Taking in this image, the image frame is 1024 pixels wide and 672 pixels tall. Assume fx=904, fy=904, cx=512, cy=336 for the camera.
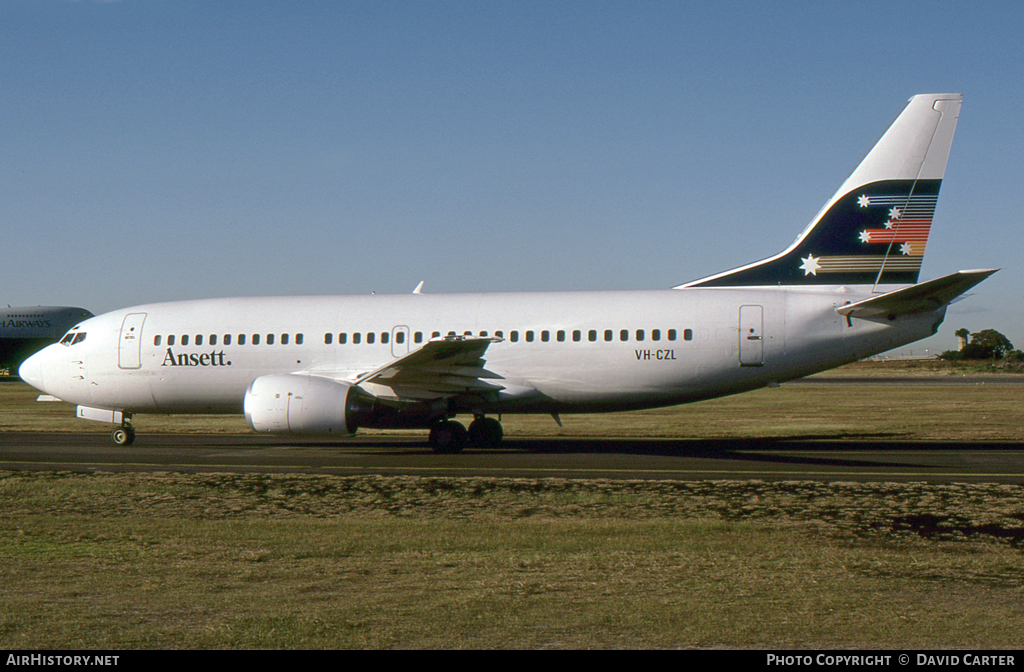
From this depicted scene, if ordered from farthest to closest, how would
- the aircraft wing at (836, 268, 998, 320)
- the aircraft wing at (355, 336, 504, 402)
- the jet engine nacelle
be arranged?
1. the aircraft wing at (355, 336, 504, 402)
2. the jet engine nacelle
3. the aircraft wing at (836, 268, 998, 320)

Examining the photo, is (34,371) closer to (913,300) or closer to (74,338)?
(74,338)

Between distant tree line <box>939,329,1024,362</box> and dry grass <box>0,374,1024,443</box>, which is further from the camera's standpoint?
distant tree line <box>939,329,1024,362</box>

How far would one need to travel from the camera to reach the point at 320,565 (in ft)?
26.9

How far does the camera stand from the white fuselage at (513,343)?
63.1 ft

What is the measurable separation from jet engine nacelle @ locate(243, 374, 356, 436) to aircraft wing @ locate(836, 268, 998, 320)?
1057 centimetres

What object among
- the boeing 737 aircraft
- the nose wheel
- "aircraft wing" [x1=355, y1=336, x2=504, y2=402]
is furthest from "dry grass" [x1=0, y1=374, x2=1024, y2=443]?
the boeing 737 aircraft

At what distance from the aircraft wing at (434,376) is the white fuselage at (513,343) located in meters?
0.41

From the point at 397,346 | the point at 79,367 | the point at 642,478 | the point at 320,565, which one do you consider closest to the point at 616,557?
the point at 320,565

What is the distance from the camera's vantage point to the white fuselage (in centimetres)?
1922

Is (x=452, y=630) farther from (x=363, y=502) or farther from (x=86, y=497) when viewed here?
(x=86, y=497)

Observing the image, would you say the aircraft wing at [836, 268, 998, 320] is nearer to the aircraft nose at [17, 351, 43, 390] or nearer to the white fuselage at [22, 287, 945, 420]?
the white fuselage at [22, 287, 945, 420]

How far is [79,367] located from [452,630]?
19852mm

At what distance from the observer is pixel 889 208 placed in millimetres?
19578

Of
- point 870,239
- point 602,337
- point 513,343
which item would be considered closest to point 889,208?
point 870,239
